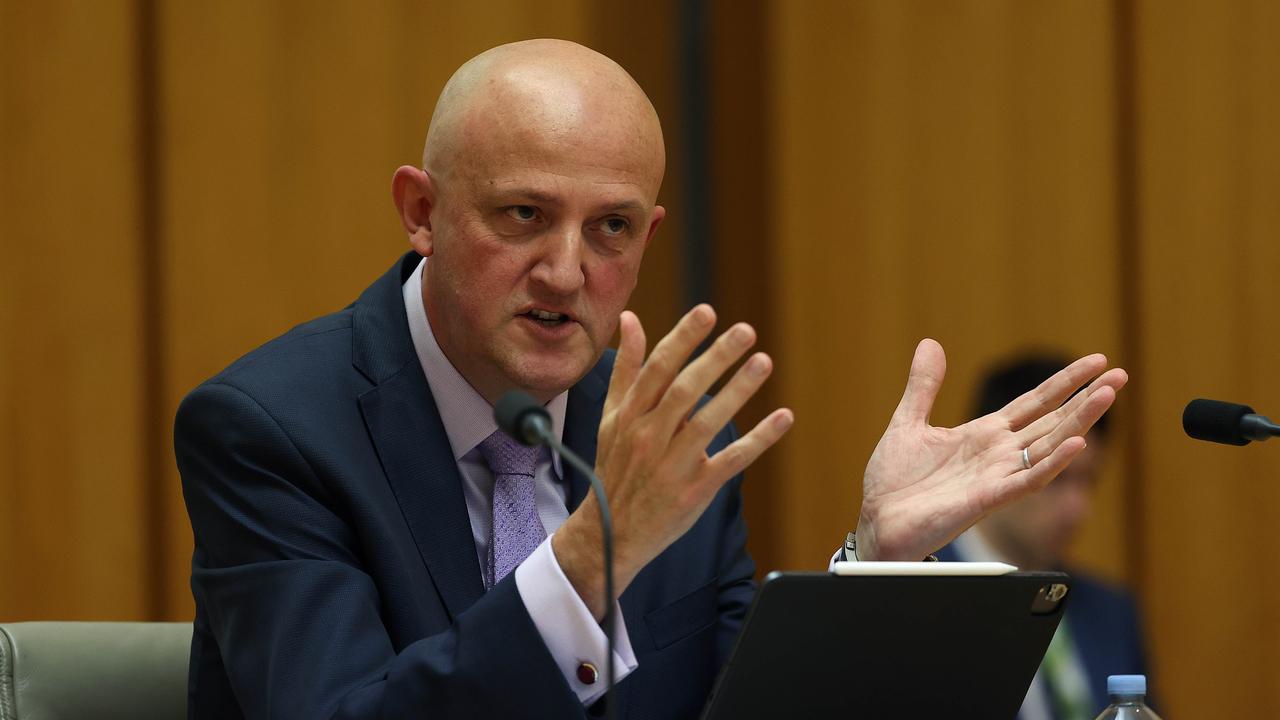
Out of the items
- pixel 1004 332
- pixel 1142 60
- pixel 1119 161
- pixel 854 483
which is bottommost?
pixel 854 483

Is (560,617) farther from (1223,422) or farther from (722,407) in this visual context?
(1223,422)

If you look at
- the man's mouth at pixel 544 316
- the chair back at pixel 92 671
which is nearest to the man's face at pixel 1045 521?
the man's mouth at pixel 544 316

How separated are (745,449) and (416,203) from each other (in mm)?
700

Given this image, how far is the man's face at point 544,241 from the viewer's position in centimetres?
162

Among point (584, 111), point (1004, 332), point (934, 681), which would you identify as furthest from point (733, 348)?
point (1004, 332)

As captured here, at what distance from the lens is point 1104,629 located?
2.93 m

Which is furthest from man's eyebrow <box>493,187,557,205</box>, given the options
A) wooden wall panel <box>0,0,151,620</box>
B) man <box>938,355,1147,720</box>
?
man <box>938,355,1147,720</box>

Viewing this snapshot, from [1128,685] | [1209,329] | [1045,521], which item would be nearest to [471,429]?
[1128,685]

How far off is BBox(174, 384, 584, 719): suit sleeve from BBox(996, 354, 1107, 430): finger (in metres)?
0.65

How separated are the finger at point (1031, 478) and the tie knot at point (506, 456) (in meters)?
0.52

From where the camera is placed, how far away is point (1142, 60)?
3326 mm

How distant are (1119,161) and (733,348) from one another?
7.93ft

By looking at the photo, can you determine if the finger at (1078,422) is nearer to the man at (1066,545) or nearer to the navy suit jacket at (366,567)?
the navy suit jacket at (366,567)

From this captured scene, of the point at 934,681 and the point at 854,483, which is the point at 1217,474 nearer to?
the point at 854,483
